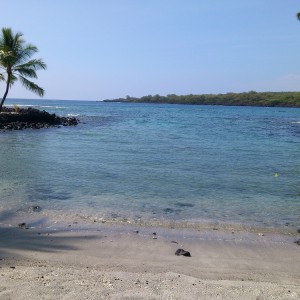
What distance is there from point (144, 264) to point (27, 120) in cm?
3351

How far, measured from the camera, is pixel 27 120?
37.6m

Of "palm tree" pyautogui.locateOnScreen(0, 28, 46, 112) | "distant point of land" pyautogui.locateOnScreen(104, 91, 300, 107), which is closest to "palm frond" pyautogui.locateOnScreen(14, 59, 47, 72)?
"palm tree" pyautogui.locateOnScreen(0, 28, 46, 112)

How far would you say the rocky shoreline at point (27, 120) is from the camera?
112 ft

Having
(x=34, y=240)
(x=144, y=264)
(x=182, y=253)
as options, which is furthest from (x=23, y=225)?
(x=182, y=253)

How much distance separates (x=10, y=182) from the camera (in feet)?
42.1

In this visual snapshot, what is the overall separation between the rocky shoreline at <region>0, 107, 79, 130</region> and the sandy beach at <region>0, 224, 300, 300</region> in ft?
89.3

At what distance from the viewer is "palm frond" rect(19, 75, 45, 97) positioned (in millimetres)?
35406

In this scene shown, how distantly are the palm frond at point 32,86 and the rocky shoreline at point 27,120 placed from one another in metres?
2.91

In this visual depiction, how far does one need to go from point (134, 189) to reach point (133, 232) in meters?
3.89

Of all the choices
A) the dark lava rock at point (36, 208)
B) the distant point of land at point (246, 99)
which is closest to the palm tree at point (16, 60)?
the dark lava rock at point (36, 208)

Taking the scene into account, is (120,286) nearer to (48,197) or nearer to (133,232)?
(133,232)

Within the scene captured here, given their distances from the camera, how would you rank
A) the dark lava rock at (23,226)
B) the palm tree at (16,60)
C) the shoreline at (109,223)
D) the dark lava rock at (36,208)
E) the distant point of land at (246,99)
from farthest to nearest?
1. the distant point of land at (246,99)
2. the palm tree at (16,60)
3. the dark lava rock at (36,208)
4. the shoreline at (109,223)
5. the dark lava rock at (23,226)

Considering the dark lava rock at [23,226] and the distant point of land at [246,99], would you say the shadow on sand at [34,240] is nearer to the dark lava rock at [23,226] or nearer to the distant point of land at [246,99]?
the dark lava rock at [23,226]

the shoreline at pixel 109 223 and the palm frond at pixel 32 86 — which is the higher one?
the palm frond at pixel 32 86
